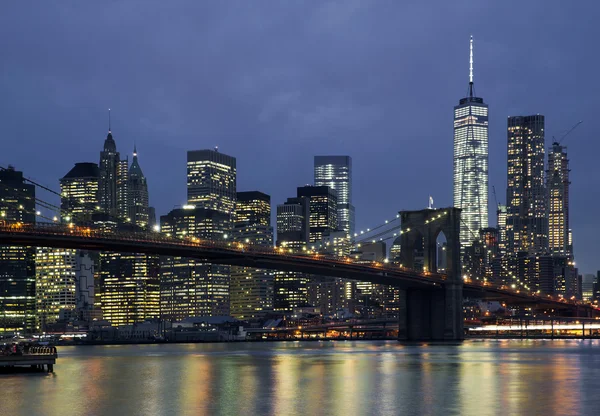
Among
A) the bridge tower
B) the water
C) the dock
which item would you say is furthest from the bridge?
the water

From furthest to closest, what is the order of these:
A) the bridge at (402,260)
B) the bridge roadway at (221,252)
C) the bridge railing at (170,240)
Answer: the bridge at (402,260) < the bridge roadway at (221,252) < the bridge railing at (170,240)

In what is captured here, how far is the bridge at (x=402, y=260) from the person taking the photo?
74.2m

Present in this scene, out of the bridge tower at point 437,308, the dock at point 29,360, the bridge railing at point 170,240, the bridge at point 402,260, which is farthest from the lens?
the bridge tower at point 437,308

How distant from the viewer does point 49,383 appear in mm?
46844

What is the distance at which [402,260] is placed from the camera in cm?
11619

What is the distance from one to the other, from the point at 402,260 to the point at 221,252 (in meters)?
36.7

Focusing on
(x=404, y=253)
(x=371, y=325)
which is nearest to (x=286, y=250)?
(x=404, y=253)

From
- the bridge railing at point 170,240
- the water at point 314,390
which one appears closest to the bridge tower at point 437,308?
the bridge railing at point 170,240

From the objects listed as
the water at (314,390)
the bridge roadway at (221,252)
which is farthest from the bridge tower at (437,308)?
the water at (314,390)

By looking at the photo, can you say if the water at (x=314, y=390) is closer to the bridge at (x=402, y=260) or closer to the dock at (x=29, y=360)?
the dock at (x=29, y=360)

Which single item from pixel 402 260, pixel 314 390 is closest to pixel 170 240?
pixel 314 390

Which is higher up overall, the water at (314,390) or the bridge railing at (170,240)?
the bridge railing at (170,240)

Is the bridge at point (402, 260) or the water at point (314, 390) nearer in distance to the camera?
the water at point (314, 390)

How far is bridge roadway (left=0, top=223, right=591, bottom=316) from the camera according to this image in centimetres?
7181
